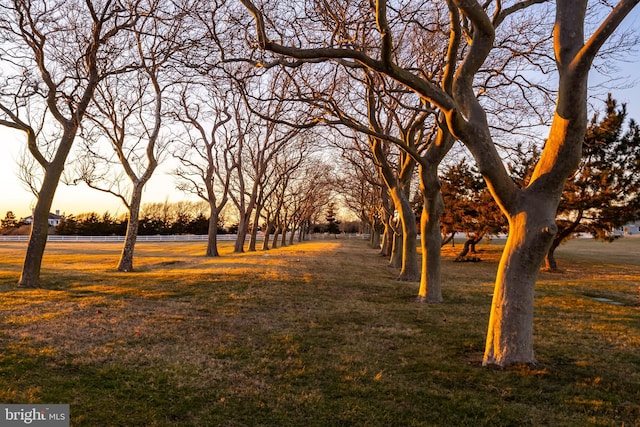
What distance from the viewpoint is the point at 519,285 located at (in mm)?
5602

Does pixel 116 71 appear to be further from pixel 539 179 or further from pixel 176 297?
pixel 539 179

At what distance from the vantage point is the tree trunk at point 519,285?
5.47 meters

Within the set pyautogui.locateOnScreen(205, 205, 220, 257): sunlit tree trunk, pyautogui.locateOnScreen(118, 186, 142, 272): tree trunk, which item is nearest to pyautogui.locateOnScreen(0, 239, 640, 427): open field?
pyautogui.locateOnScreen(118, 186, 142, 272): tree trunk

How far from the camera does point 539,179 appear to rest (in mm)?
5562

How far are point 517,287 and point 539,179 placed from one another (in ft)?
5.06

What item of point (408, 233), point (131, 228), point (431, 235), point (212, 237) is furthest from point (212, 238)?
point (431, 235)

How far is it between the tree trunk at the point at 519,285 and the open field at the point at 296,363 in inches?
10.4

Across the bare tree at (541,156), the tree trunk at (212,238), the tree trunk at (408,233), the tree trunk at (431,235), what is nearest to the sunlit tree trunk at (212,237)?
the tree trunk at (212,238)

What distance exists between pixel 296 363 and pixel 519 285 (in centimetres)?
333

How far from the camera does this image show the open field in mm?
4102

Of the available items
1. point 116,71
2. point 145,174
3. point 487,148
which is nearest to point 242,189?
point 145,174

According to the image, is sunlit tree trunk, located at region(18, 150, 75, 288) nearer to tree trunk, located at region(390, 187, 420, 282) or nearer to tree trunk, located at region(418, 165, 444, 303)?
tree trunk, located at region(418, 165, 444, 303)

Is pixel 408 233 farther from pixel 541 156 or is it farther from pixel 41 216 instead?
pixel 41 216

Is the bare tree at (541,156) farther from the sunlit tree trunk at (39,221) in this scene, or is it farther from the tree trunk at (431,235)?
the sunlit tree trunk at (39,221)
